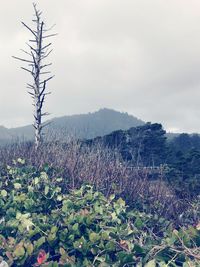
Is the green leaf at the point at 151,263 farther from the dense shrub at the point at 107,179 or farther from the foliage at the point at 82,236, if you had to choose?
the dense shrub at the point at 107,179

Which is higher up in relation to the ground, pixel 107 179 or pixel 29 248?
pixel 107 179

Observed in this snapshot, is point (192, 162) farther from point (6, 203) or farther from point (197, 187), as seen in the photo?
point (6, 203)

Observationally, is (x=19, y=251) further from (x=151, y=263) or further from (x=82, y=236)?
(x=151, y=263)

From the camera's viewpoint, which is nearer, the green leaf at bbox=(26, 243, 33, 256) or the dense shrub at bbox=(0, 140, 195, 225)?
the green leaf at bbox=(26, 243, 33, 256)

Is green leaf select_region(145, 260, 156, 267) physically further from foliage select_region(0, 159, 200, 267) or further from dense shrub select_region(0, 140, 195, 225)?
dense shrub select_region(0, 140, 195, 225)

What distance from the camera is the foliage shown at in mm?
3904

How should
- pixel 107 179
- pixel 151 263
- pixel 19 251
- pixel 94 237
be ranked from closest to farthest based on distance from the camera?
pixel 151 263
pixel 19 251
pixel 94 237
pixel 107 179

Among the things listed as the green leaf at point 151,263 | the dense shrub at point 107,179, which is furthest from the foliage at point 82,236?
the dense shrub at point 107,179

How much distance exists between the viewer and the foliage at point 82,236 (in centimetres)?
390

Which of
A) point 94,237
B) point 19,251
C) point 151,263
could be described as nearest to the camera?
point 151,263

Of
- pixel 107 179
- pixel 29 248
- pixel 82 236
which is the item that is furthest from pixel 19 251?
pixel 107 179

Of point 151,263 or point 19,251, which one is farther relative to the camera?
point 19,251

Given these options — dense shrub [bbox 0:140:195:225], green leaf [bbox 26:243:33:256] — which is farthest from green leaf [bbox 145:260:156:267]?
dense shrub [bbox 0:140:195:225]

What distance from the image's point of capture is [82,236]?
4.43 m
